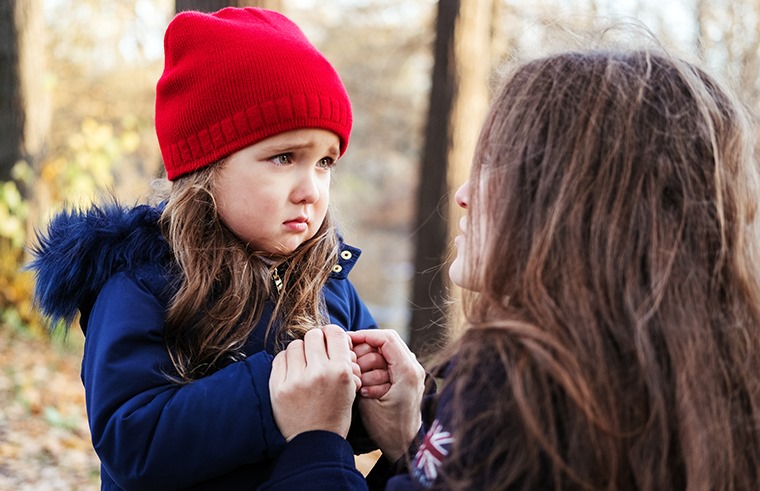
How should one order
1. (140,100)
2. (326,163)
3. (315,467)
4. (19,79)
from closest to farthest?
(315,467) → (326,163) → (19,79) → (140,100)

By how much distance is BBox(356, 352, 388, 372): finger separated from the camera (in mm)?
2012

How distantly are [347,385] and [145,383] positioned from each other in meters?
0.47

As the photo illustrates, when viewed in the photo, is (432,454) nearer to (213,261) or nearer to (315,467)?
(315,467)

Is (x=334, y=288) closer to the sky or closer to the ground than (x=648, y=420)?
closer to the ground

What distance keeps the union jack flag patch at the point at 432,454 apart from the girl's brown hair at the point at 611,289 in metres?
0.07

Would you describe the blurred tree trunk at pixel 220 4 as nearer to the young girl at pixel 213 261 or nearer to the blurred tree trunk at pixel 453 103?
the young girl at pixel 213 261

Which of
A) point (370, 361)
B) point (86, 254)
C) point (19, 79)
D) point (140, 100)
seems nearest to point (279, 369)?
point (370, 361)

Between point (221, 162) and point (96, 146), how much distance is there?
235 inches

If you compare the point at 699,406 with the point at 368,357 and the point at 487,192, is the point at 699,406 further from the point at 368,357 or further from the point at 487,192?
the point at 368,357

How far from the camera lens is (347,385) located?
6.16ft

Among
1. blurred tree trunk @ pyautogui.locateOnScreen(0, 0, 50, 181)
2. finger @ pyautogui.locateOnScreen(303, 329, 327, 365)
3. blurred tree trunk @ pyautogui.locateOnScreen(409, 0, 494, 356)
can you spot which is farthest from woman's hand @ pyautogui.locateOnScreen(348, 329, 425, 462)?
blurred tree trunk @ pyautogui.locateOnScreen(0, 0, 50, 181)

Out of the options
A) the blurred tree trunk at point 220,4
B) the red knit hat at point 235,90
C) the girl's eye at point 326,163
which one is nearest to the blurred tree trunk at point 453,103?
the blurred tree trunk at point 220,4

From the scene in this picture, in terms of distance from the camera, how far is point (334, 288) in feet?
7.63

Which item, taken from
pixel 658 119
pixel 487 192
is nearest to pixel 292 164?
pixel 487 192
